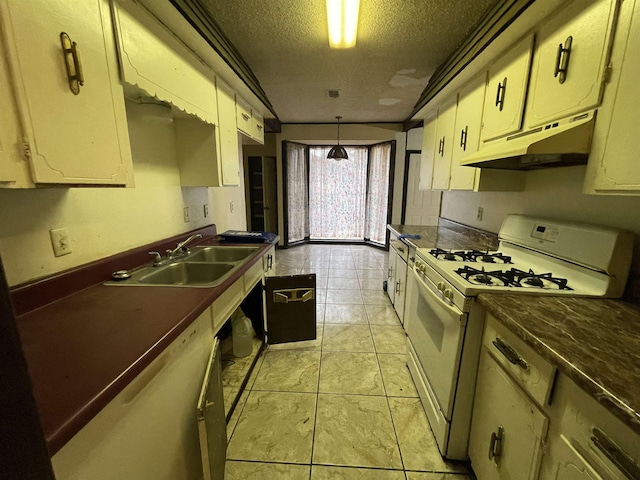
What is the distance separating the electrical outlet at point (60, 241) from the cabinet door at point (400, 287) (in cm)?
227

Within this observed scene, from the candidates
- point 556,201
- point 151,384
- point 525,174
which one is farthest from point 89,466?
point 525,174

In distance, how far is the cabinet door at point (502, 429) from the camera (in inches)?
34.3

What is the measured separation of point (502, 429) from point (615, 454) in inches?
18.8

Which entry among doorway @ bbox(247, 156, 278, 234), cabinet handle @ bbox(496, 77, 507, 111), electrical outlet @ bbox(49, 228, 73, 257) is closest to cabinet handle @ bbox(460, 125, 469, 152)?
cabinet handle @ bbox(496, 77, 507, 111)

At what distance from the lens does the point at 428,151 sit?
292cm

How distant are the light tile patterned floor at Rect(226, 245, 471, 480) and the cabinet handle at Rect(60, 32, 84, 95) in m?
1.76

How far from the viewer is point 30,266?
39.8 inches

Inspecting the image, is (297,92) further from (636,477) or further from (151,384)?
(636,477)

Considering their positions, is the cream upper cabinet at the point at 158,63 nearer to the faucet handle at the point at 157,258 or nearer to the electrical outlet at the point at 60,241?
the electrical outlet at the point at 60,241

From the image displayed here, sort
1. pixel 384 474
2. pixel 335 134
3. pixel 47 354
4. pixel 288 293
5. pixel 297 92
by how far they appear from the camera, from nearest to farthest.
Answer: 1. pixel 47 354
2. pixel 384 474
3. pixel 288 293
4. pixel 297 92
5. pixel 335 134

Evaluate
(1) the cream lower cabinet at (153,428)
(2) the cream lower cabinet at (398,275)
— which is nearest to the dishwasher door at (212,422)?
(1) the cream lower cabinet at (153,428)

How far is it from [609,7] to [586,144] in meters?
0.49

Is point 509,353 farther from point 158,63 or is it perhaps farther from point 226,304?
point 158,63

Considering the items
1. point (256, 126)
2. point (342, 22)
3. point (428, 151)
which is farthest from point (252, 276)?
point (428, 151)
